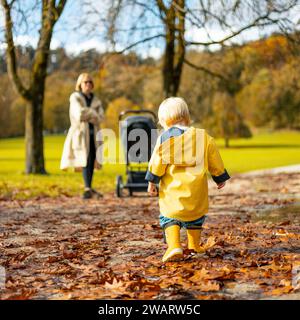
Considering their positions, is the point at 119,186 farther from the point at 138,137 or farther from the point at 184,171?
the point at 184,171

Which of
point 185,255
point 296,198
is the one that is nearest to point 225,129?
point 296,198

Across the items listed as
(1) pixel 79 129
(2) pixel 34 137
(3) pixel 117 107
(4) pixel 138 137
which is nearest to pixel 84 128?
(1) pixel 79 129

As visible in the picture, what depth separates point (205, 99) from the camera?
126 feet

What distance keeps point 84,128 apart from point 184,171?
17.7ft

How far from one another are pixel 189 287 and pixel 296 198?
20.7 ft

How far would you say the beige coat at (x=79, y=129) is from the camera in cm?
994

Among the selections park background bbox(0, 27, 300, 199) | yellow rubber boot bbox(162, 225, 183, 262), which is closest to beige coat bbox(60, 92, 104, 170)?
park background bbox(0, 27, 300, 199)

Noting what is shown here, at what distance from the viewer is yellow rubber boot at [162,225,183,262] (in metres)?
4.78

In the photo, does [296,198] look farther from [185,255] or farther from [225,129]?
[225,129]

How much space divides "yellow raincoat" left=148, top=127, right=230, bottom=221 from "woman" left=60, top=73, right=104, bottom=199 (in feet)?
17.0

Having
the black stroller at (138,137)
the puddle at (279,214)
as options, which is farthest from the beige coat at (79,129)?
the puddle at (279,214)

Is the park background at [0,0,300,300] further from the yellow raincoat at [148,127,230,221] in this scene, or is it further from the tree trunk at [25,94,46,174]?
the yellow raincoat at [148,127,230,221]

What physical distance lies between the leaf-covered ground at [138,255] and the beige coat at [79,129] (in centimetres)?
105

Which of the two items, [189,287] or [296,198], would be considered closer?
[189,287]
